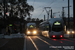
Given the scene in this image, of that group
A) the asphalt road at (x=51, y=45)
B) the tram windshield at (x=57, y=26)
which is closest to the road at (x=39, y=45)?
the asphalt road at (x=51, y=45)

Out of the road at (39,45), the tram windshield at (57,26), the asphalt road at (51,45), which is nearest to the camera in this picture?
the asphalt road at (51,45)

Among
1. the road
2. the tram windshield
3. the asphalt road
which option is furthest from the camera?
the tram windshield

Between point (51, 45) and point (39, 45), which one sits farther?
point (39, 45)

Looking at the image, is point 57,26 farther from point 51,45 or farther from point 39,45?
point 51,45

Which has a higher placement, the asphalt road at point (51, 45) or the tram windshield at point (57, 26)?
the tram windshield at point (57, 26)

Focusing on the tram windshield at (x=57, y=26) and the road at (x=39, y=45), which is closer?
the road at (x=39, y=45)

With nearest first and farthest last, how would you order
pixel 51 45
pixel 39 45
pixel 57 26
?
pixel 51 45
pixel 39 45
pixel 57 26

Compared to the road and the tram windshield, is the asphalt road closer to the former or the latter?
the road

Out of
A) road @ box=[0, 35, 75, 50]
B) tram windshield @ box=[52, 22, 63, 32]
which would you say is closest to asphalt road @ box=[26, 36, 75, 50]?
road @ box=[0, 35, 75, 50]

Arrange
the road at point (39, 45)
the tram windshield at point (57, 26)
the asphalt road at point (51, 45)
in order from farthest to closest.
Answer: the tram windshield at point (57, 26), the road at point (39, 45), the asphalt road at point (51, 45)

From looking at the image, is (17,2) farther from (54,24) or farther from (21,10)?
(54,24)

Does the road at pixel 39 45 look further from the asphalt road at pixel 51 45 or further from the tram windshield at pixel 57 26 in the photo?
the tram windshield at pixel 57 26

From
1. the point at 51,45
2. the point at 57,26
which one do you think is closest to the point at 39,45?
the point at 51,45

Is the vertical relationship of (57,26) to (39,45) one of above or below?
above
